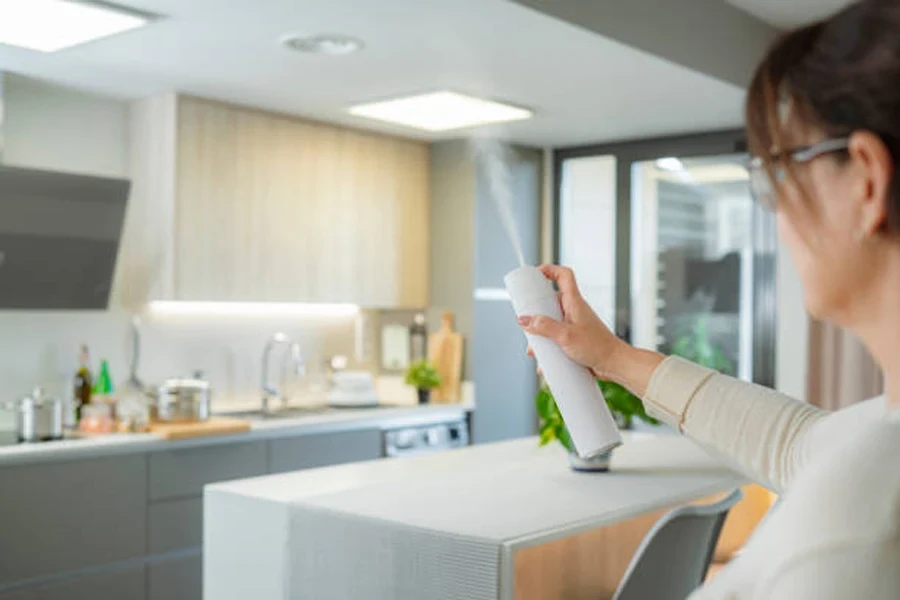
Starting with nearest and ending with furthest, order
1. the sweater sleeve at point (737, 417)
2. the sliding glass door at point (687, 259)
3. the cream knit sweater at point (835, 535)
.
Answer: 1. the cream knit sweater at point (835, 535)
2. the sweater sleeve at point (737, 417)
3. the sliding glass door at point (687, 259)

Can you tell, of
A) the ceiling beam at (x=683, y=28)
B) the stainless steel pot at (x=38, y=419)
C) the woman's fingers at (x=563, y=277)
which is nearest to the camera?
the woman's fingers at (x=563, y=277)

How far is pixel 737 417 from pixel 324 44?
253cm

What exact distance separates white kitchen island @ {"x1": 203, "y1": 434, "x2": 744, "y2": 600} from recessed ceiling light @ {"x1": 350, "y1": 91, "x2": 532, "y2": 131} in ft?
7.08

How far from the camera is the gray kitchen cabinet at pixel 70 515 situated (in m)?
3.50

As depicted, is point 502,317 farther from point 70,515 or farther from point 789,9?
point 70,515

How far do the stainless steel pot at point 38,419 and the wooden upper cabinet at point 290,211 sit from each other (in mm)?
825

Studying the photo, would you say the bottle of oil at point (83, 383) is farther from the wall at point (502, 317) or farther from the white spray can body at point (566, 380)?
the white spray can body at point (566, 380)

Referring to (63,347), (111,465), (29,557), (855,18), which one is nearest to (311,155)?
(63,347)

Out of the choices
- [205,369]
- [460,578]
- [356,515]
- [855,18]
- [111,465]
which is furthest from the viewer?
[205,369]

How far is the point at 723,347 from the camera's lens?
17.0 ft

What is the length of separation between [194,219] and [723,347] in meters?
2.71

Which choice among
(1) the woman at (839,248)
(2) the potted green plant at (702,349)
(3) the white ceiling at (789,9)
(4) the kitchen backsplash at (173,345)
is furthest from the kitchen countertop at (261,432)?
(1) the woman at (839,248)

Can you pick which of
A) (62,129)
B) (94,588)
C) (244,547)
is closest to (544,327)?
(244,547)

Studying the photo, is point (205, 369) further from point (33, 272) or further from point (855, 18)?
point (855, 18)
